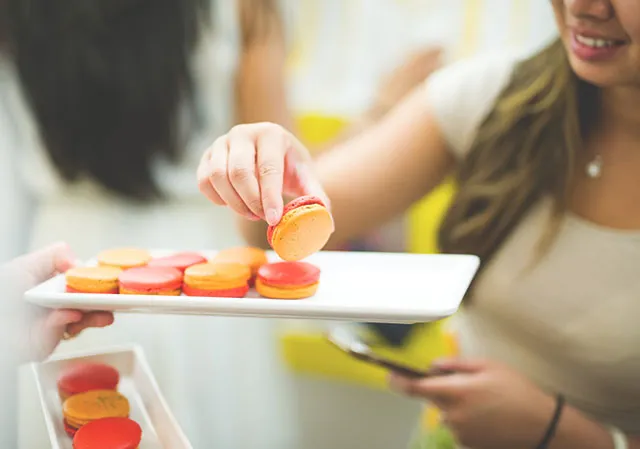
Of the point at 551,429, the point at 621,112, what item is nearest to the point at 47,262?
the point at 551,429

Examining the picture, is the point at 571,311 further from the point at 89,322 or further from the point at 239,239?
the point at 89,322

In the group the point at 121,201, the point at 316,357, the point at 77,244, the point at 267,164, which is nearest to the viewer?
the point at 267,164

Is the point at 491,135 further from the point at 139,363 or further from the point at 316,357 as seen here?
the point at 139,363

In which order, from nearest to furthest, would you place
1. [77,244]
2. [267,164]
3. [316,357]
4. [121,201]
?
[267,164], [77,244], [121,201], [316,357]

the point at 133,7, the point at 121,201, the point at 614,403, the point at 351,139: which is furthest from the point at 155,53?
the point at 614,403

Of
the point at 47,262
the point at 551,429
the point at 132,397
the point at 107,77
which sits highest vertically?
the point at 107,77

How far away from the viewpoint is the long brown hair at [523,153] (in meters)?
0.71

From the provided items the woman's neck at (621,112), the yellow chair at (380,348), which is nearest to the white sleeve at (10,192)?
the yellow chair at (380,348)

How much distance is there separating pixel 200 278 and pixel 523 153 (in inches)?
15.5

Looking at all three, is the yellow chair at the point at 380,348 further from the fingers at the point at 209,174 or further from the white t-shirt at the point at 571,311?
the fingers at the point at 209,174

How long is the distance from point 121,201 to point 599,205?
0.47 meters

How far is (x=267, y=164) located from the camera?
48 centimetres

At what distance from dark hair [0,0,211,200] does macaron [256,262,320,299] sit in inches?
10.1

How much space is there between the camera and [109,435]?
0.47m
